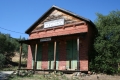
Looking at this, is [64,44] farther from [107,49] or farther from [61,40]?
[107,49]

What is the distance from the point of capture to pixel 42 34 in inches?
885

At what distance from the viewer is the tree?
656 inches

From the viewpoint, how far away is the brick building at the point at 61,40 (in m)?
18.1

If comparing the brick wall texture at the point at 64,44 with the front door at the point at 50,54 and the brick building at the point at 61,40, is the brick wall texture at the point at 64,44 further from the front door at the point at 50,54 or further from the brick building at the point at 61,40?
the front door at the point at 50,54

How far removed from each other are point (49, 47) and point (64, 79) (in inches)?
348

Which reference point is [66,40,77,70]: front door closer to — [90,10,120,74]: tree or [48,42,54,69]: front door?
[90,10,120,74]: tree

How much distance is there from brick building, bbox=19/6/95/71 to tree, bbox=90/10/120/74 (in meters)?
1.07

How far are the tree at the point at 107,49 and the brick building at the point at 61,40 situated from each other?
107 centimetres

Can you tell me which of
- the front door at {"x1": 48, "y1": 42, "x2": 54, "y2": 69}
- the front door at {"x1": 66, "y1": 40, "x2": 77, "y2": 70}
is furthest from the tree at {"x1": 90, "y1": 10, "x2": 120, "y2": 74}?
the front door at {"x1": 48, "y1": 42, "x2": 54, "y2": 69}

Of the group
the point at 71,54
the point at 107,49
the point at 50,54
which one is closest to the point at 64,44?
the point at 71,54

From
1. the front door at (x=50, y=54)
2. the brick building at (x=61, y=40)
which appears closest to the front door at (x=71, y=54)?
Result: the brick building at (x=61, y=40)

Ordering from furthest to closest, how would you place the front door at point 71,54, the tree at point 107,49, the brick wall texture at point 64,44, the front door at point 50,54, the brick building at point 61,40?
1. the front door at point 50,54
2. the front door at point 71,54
3. the brick building at point 61,40
4. the brick wall texture at point 64,44
5. the tree at point 107,49

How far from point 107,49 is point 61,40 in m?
5.37

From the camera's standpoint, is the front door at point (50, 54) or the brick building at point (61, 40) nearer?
the brick building at point (61, 40)
